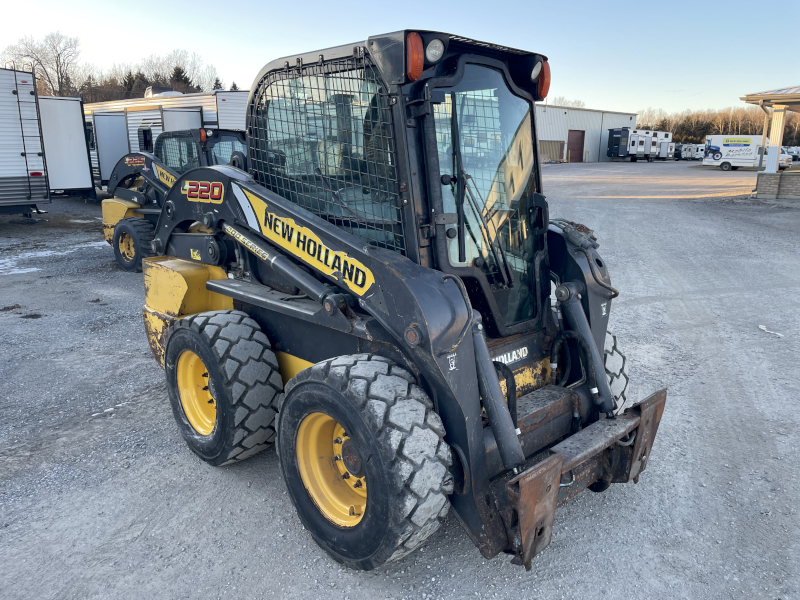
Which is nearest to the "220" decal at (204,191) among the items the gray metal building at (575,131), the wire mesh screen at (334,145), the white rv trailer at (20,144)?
the wire mesh screen at (334,145)

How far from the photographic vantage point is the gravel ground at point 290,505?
2.88m

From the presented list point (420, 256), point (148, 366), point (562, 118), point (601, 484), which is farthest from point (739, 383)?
point (562, 118)

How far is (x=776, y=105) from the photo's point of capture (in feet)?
64.0

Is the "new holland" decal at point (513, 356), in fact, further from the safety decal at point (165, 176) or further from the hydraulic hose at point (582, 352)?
the safety decal at point (165, 176)

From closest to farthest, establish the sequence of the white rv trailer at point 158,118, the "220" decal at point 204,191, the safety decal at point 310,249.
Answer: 1. the safety decal at point 310,249
2. the "220" decal at point 204,191
3. the white rv trailer at point 158,118

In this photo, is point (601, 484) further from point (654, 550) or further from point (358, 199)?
point (358, 199)

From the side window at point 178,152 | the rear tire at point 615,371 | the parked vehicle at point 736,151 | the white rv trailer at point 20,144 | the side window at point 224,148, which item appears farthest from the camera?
the parked vehicle at point 736,151

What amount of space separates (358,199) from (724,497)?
2883mm

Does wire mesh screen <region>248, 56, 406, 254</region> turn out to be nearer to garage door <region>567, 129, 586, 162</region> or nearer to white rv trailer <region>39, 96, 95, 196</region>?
white rv trailer <region>39, 96, 95, 196</region>

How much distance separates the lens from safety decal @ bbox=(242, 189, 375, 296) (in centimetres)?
300

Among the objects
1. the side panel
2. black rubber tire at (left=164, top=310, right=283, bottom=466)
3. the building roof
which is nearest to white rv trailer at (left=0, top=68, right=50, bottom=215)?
the side panel

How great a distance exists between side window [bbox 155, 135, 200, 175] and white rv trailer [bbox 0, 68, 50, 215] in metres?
4.81

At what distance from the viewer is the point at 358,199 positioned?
10.6 ft

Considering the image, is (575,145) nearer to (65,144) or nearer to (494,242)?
(65,144)
